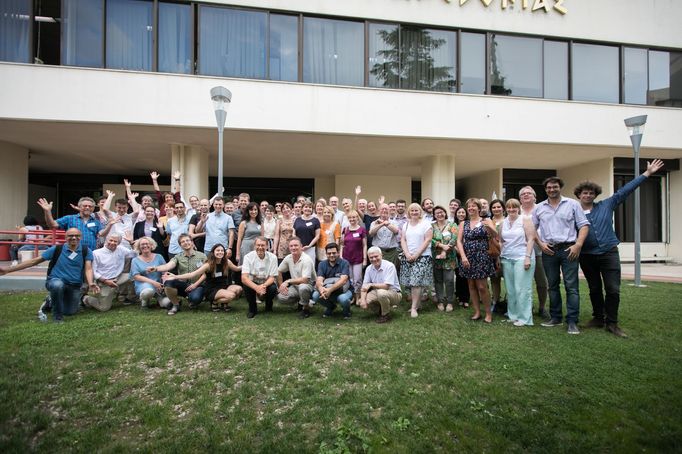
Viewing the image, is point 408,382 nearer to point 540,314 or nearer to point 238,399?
point 238,399

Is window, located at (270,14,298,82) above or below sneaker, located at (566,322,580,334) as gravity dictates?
above

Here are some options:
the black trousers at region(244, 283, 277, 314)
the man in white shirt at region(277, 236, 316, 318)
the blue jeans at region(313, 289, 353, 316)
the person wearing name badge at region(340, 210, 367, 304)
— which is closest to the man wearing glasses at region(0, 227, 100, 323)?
the black trousers at region(244, 283, 277, 314)

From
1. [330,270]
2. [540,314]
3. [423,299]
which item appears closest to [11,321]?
[330,270]

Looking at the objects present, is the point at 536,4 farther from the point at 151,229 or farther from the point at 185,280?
the point at 185,280

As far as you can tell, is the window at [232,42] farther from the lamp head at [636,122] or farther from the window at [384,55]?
the lamp head at [636,122]

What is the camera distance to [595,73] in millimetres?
11828

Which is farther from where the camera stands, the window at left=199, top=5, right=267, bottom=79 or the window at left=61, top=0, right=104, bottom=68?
the window at left=199, top=5, right=267, bottom=79

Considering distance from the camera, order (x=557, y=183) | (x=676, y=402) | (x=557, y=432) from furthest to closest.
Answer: (x=557, y=183) → (x=676, y=402) → (x=557, y=432)

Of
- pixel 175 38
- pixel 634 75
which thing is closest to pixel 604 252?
pixel 175 38

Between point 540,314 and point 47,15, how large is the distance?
523 inches

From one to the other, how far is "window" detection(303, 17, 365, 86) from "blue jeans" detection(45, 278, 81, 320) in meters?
7.71

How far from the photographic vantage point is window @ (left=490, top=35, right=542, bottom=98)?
444 inches

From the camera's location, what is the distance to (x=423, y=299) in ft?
21.5

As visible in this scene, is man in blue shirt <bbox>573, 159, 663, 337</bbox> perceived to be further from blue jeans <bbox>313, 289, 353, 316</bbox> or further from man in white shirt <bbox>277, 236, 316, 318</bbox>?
man in white shirt <bbox>277, 236, 316, 318</bbox>
